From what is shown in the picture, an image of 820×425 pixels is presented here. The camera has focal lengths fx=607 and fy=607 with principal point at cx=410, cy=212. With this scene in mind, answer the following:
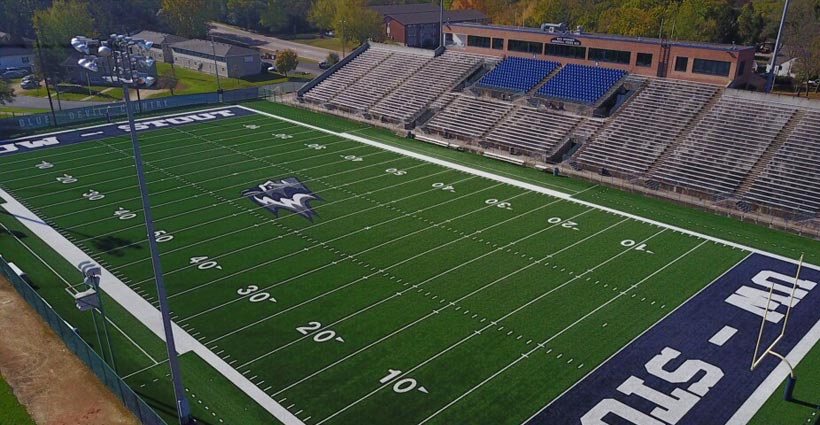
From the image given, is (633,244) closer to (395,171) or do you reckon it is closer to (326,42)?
(395,171)

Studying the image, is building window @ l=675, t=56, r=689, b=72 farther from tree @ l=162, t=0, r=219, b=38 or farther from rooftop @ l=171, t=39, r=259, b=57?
tree @ l=162, t=0, r=219, b=38

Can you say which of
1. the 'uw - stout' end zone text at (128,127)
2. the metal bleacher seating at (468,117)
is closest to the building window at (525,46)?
the metal bleacher seating at (468,117)

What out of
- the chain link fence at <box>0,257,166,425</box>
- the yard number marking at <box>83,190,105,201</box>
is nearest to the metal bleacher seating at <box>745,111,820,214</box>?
the chain link fence at <box>0,257,166,425</box>

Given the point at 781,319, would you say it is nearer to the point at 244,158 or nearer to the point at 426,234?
the point at 426,234

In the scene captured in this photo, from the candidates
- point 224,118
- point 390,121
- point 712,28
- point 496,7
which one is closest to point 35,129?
point 224,118

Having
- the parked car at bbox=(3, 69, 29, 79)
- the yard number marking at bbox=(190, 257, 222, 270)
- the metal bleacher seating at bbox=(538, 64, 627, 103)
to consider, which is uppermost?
the metal bleacher seating at bbox=(538, 64, 627, 103)

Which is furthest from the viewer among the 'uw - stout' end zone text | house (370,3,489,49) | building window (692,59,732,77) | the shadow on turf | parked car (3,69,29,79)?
house (370,3,489,49)
